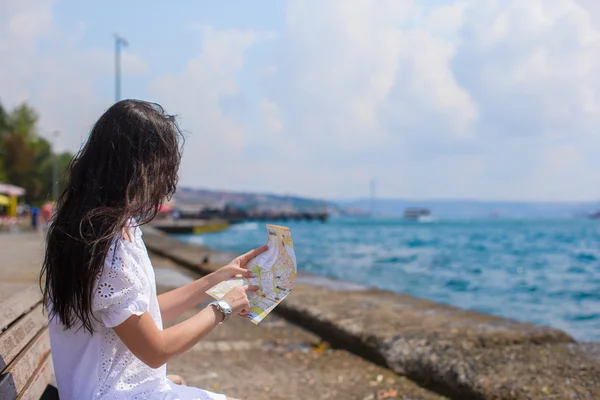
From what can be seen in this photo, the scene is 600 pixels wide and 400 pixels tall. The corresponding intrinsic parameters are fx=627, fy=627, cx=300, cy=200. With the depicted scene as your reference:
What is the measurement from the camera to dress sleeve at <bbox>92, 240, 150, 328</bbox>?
5.89ft

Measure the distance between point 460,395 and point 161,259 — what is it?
11.1 meters

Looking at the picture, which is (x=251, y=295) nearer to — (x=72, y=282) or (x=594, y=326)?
(x=72, y=282)

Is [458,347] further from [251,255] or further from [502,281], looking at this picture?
[502,281]

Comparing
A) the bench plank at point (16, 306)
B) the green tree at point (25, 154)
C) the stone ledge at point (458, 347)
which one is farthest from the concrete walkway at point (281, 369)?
the green tree at point (25, 154)

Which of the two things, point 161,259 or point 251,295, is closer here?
point 251,295

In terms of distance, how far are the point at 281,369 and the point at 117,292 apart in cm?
335

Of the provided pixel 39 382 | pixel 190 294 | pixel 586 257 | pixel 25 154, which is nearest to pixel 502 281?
pixel 586 257

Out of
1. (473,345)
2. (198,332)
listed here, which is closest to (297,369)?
(473,345)

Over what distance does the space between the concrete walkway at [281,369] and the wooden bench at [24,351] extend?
0.97 meters

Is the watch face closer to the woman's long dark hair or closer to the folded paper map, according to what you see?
the folded paper map

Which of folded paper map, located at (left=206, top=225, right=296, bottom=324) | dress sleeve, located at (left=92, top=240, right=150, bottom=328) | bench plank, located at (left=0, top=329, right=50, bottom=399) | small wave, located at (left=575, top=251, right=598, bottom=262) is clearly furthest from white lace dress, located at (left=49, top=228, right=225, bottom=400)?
small wave, located at (left=575, top=251, right=598, bottom=262)

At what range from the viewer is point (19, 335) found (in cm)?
226

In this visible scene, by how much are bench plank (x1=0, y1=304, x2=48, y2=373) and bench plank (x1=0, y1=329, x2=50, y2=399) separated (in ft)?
0.08

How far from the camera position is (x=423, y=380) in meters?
4.49
